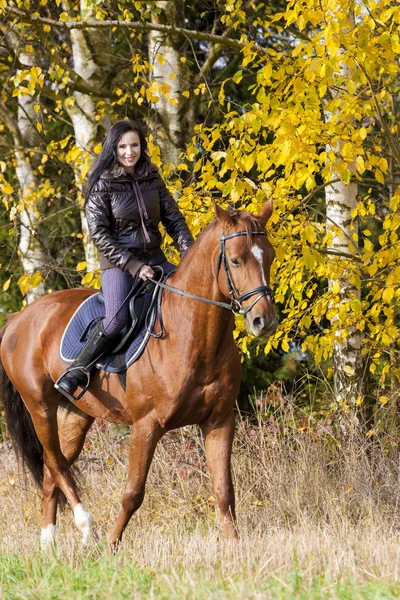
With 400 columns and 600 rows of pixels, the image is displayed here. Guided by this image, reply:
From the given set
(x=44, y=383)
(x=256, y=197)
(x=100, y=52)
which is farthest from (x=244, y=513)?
(x=100, y=52)

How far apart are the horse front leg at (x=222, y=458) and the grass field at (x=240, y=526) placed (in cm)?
18

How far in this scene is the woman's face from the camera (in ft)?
18.9

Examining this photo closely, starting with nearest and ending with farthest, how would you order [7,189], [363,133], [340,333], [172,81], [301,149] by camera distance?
[363,133]
[301,149]
[340,333]
[172,81]
[7,189]

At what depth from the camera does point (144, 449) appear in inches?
216

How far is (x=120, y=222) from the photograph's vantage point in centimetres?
583

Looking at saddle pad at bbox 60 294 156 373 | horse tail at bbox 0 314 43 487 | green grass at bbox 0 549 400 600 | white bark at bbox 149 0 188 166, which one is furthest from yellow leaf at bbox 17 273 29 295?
green grass at bbox 0 549 400 600

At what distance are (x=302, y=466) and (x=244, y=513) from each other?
0.66m

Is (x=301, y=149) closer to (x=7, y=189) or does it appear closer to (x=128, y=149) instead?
(x=128, y=149)

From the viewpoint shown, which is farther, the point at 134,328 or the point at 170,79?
the point at 170,79

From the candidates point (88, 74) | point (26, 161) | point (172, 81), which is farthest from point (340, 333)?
point (26, 161)

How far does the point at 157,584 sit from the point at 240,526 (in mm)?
2090

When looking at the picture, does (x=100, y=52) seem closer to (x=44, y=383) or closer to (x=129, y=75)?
(x=129, y=75)

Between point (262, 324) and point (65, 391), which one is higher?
point (262, 324)

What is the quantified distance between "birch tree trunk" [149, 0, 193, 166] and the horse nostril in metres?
4.23
